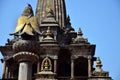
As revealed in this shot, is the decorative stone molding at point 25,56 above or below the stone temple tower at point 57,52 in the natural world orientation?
below

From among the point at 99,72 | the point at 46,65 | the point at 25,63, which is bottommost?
the point at 25,63

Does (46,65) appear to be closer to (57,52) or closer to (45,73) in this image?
(45,73)

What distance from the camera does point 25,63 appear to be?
16.0 m

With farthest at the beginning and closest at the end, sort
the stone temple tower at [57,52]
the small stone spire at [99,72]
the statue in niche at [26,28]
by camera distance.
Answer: the stone temple tower at [57,52], the small stone spire at [99,72], the statue in niche at [26,28]

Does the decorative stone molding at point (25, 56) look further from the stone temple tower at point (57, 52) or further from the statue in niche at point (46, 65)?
the statue in niche at point (46, 65)

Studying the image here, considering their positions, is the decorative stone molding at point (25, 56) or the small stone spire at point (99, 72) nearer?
the decorative stone molding at point (25, 56)

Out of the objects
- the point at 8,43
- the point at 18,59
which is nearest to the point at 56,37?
the point at 8,43

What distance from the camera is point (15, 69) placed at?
33.5m

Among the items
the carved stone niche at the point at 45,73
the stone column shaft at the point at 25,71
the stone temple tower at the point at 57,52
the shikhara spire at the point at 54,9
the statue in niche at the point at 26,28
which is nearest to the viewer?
the stone column shaft at the point at 25,71

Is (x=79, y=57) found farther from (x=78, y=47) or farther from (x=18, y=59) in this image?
(x=18, y=59)

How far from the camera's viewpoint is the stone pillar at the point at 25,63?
1580cm

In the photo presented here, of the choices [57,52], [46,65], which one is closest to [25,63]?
[46,65]

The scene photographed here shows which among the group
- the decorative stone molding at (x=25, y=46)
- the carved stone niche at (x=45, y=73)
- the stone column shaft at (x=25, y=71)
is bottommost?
the stone column shaft at (x=25, y=71)

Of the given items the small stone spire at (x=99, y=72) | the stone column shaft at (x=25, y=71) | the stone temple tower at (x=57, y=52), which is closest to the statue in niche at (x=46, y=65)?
the stone temple tower at (x=57, y=52)
